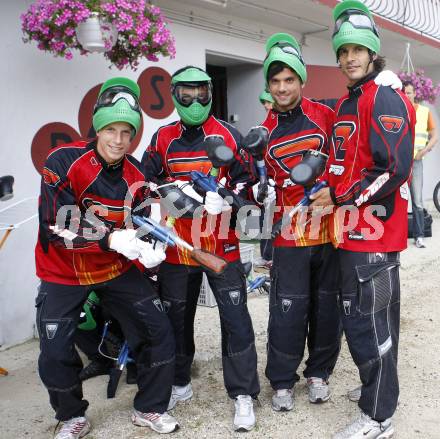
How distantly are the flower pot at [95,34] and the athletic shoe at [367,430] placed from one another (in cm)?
311

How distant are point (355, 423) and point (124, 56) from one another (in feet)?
10.6

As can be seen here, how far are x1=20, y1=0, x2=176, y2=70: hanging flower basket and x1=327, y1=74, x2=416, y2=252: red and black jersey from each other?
189 cm

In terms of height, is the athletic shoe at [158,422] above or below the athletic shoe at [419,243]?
below

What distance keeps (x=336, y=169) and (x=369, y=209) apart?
1.06 feet

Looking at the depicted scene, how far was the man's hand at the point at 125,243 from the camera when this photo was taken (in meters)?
2.66

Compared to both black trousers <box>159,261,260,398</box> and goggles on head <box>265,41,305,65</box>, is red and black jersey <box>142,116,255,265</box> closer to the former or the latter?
black trousers <box>159,261,260,398</box>

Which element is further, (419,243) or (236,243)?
(419,243)

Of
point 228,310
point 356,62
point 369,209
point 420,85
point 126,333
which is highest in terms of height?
point 420,85

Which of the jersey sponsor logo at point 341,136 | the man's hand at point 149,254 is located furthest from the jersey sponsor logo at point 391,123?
the man's hand at point 149,254

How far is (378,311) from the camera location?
104 inches

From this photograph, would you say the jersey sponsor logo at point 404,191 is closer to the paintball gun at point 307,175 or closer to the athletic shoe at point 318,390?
the paintball gun at point 307,175

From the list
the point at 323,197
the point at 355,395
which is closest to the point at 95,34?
the point at 323,197

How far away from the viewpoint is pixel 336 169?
9.29 ft

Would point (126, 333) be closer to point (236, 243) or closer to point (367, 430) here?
point (236, 243)
